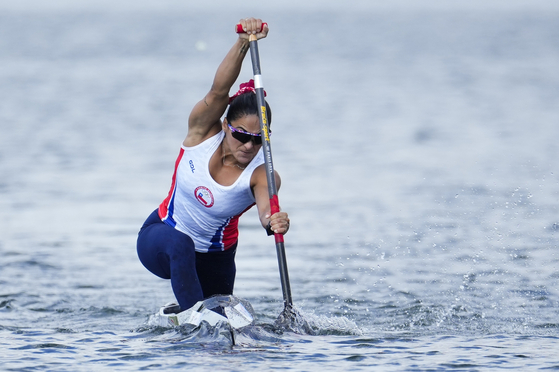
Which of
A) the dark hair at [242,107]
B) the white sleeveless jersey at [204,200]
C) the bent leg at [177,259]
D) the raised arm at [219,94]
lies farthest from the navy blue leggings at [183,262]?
the dark hair at [242,107]

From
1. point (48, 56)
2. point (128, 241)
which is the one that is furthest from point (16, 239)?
point (48, 56)

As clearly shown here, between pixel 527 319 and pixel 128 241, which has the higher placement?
pixel 128 241

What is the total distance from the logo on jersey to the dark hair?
58cm

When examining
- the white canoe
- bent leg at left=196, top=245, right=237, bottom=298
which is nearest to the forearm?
bent leg at left=196, top=245, right=237, bottom=298

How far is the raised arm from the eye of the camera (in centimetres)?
684

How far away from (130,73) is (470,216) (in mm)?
34301

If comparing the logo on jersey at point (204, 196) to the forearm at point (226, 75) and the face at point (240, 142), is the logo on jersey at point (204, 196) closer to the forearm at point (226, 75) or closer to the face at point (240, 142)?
the face at point (240, 142)

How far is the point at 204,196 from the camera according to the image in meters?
7.12

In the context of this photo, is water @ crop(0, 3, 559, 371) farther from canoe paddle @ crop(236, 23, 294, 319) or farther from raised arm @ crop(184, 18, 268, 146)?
raised arm @ crop(184, 18, 268, 146)

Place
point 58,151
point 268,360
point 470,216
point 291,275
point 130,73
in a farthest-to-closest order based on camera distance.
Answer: point 130,73 → point 58,151 → point 470,216 → point 291,275 → point 268,360

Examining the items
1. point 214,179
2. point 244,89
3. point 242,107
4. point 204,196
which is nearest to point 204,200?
point 204,196

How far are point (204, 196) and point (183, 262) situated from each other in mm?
552

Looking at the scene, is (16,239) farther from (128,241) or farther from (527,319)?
(527,319)

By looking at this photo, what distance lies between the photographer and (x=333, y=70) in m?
47.5
